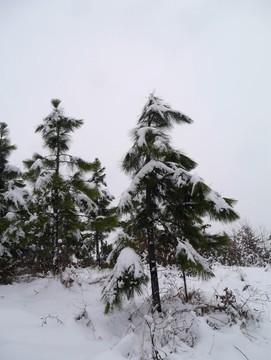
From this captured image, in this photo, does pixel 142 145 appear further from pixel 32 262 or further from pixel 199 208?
pixel 32 262

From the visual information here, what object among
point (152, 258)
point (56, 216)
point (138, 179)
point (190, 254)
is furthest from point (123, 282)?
point (56, 216)

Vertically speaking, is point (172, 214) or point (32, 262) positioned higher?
point (172, 214)

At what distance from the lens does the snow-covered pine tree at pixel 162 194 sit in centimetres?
518

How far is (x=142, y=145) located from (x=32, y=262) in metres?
8.76

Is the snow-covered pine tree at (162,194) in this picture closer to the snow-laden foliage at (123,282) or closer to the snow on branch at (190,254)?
the snow on branch at (190,254)

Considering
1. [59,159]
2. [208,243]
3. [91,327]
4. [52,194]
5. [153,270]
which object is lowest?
[91,327]

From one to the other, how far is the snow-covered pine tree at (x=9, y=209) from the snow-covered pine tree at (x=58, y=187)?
446 mm

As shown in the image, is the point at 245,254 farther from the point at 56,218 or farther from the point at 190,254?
the point at 190,254

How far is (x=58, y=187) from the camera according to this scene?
29.7 feet

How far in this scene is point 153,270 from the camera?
18.4 ft

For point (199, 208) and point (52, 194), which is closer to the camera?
point (199, 208)

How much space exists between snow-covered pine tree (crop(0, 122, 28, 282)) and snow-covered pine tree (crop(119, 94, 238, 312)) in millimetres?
4590

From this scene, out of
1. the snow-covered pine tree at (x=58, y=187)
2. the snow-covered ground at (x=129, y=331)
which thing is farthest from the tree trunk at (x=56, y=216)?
the snow-covered ground at (x=129, y=331)

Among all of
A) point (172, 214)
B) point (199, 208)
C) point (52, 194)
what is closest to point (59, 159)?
point (52, 194)
